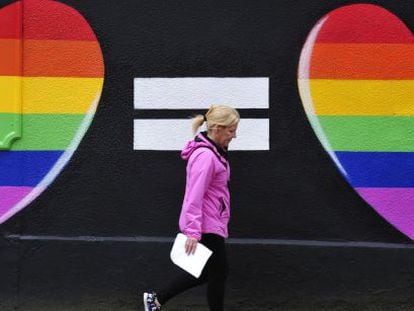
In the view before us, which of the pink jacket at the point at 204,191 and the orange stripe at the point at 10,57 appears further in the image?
the orange stripe at the point at 10,57

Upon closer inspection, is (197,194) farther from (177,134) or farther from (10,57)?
(10,57)

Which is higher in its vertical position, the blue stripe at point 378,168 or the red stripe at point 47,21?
the red stripe at point 47,21

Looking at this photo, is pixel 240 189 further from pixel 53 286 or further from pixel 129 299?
pixel 53 286

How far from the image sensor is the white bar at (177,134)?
494cm

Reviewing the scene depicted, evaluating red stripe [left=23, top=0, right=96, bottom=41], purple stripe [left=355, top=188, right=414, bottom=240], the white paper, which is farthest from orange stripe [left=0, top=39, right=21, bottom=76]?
purple stripe [left=355, top=188, right=414, bottom=240]

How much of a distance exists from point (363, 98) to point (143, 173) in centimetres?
174

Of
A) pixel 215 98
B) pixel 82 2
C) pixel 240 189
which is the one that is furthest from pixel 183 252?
pixel 82 2

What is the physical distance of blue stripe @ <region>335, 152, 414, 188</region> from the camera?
15.8 feet

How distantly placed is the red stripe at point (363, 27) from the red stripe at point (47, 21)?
6.29ft

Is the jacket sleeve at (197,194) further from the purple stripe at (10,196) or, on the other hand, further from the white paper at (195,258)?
the purple stripe at (10,196)

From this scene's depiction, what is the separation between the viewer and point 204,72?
4941mm

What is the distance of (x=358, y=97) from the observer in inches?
191

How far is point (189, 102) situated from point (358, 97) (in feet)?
4.13

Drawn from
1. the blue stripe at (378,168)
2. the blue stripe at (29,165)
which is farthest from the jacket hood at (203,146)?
the blue stripe at (29,165)
